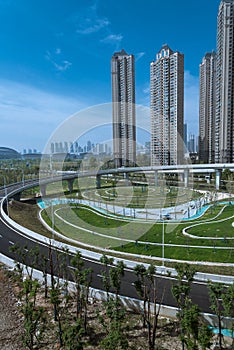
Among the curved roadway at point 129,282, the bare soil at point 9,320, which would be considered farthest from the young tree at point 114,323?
the bare soil at point 9,320

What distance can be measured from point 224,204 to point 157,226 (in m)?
9.36

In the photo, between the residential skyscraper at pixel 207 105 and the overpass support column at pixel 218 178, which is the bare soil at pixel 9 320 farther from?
the residential skyscraper at pixel 207 105

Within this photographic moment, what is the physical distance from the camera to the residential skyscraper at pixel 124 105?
19.4 meters

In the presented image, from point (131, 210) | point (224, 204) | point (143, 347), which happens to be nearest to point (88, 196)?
point (131, 210)

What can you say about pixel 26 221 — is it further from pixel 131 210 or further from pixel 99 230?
pixel 131 210

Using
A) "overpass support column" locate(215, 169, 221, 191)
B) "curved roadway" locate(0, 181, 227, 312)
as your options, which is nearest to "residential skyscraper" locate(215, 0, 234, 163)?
"overpass support column" locate(215, 169, 221, 191)

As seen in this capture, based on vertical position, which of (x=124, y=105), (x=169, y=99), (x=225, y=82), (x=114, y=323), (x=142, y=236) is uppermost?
(x=225, y=82)

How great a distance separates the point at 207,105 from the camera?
4184 cm

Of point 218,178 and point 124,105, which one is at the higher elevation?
point 124,105

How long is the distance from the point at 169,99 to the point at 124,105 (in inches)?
505

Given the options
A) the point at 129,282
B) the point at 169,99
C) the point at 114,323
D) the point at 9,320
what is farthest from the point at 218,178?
the point at 9,320

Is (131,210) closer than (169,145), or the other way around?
(131,210)

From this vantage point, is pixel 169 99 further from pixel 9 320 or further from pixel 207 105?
pixel 9 320

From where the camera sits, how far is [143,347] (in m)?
5.66
